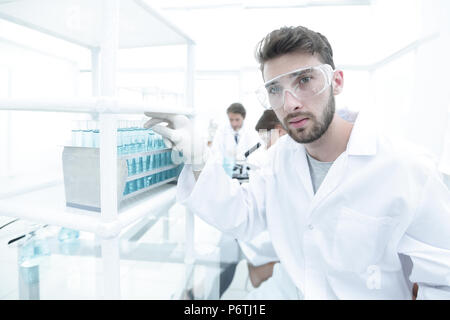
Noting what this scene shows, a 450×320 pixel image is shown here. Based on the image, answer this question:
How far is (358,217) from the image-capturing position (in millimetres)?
810

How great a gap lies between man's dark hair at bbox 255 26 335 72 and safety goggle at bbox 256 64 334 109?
54 millimetres

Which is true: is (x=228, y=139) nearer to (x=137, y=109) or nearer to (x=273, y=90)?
(x=273, y=90)

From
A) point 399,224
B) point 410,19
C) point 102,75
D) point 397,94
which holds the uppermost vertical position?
point 410,19

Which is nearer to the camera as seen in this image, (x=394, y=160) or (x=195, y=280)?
(x=394, y=160)

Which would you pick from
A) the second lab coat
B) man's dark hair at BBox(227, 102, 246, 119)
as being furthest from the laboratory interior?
man's dark hair at BBox(227, 102, 246, 119)

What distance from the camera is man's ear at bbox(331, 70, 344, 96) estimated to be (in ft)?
2.83

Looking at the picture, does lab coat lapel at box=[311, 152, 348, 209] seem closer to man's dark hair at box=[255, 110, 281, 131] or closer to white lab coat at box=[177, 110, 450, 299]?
white lab coat at box=[177, 110, 450, 299]

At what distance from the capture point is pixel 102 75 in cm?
60

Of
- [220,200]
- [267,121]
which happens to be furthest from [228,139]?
[220,200]

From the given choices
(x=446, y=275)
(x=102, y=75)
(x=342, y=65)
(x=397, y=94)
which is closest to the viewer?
(x=102, y=75)

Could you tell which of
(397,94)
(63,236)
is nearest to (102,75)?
(63,236)

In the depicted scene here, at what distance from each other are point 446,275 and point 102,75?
1.07 m
